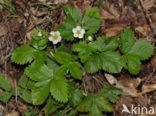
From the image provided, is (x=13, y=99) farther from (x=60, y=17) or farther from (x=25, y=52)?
(x=60, y=17)

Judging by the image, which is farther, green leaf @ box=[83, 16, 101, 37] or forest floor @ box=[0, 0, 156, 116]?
forest floor @ box=[0, 0, 156, 116]

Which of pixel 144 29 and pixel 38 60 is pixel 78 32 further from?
pixel 144 29

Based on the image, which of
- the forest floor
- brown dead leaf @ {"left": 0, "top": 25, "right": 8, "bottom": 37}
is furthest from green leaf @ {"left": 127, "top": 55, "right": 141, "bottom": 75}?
brown dead leaf @ {"left": 0, "top": 25, "right": 8, "bottom": 37}

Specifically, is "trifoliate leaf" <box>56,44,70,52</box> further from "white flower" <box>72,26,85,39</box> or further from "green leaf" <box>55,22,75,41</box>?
"white flower" <box>72,26,85,39</box>

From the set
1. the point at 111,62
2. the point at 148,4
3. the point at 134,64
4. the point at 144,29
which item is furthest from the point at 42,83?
the point at 148,4

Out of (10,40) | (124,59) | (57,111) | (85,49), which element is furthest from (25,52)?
(124,59)

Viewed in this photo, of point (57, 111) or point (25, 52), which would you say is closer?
point (25, 52)

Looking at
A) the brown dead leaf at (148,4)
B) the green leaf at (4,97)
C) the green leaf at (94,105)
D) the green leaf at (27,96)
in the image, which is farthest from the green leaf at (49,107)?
the brown dead leaf at (148,4)
